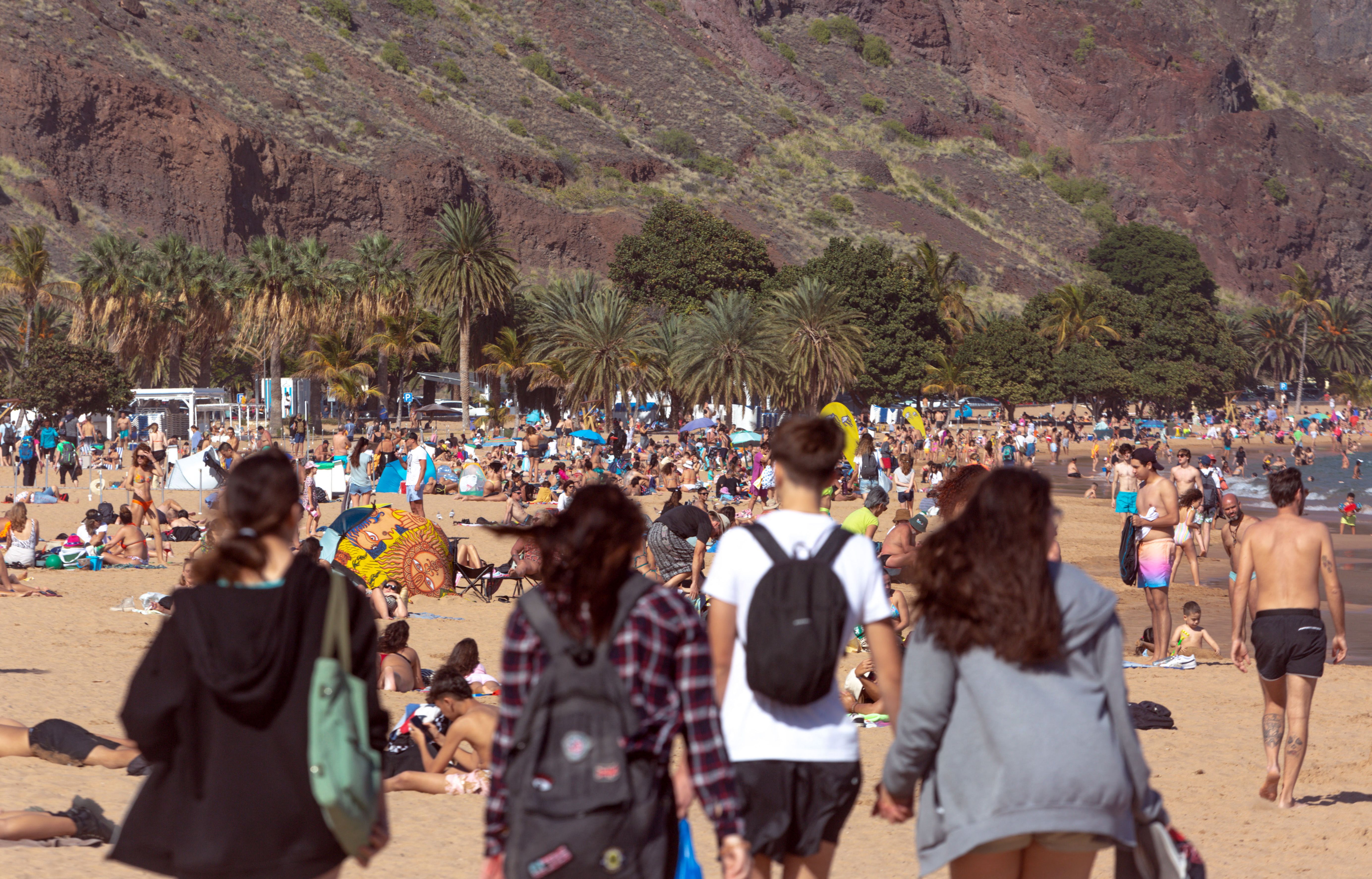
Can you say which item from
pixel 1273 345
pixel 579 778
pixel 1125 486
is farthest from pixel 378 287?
pixel 1273 345

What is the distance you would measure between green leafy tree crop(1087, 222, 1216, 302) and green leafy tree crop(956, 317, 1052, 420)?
138 feet

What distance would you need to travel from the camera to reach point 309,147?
3268 inches

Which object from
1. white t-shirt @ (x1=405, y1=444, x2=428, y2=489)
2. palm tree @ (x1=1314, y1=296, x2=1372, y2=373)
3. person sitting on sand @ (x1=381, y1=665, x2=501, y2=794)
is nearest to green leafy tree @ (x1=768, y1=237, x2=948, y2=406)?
white t-shirt @ (x1=405, y1=444, x2=428, y2=489)

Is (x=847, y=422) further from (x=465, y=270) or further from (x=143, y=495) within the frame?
(x=465, y=270)

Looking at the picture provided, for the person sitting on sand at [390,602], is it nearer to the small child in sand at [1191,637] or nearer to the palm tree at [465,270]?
the small child in sand at [1191,637]

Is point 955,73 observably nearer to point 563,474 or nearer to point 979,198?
point 979,198

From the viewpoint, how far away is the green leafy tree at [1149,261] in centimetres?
10812

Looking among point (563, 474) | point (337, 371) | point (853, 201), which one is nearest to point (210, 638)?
point (563, 474)

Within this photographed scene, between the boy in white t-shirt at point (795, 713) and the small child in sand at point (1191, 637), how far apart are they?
901 cm

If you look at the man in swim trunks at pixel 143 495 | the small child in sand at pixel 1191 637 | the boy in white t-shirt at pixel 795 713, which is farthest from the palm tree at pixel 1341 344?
the boy in white t-shirt at pixel 795 713

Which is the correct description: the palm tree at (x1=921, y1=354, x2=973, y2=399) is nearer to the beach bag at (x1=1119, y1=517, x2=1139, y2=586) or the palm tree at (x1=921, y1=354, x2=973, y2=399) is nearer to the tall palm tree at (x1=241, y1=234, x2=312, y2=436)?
the tall palm tree at (x1=241, y1=234, x2=312, y2=436)

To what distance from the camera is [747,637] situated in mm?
3158

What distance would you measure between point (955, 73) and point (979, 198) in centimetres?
3004

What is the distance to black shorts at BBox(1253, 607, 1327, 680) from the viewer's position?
5895 mm
